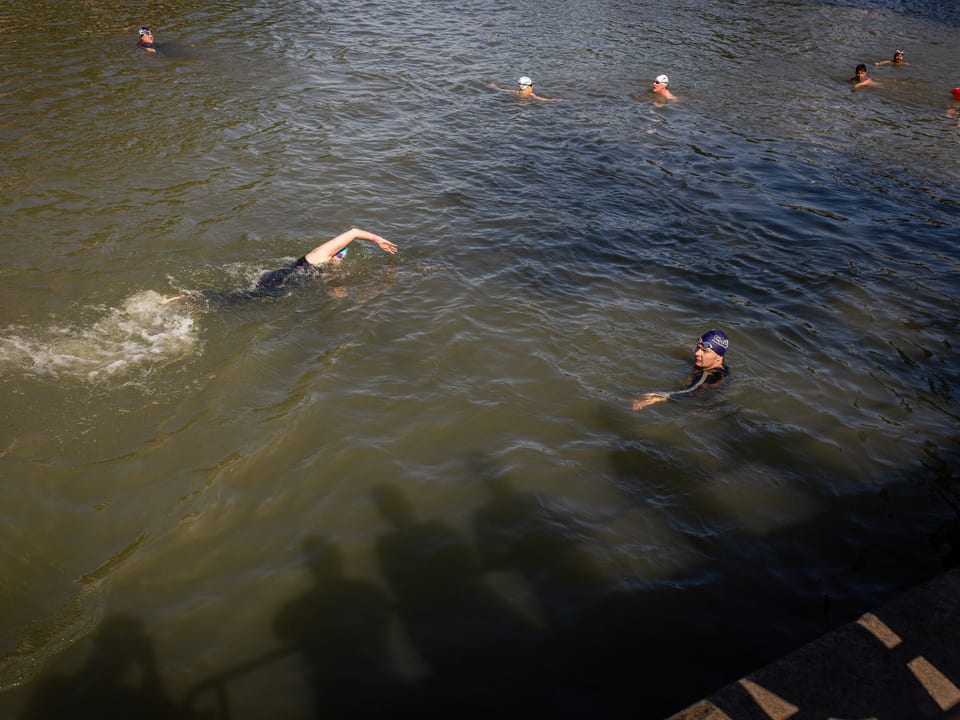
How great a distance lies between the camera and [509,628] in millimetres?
5152

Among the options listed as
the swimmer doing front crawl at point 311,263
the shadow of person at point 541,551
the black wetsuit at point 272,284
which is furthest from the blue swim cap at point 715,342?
the black wetsuit at point 272,284

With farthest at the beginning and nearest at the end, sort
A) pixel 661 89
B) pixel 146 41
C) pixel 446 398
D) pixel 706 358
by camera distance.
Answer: pixel 661 89 → pixel 146 41 → pixel 706 358 → pixel 446 398

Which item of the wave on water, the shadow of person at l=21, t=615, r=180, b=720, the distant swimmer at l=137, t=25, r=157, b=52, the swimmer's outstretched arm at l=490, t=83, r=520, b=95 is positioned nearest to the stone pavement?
the shadow of person at l=21, t=615, r=180, b=720

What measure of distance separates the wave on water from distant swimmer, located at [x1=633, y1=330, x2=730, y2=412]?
19.2 feet

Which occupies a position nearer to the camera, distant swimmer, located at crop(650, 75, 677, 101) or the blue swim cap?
the blue swim cap

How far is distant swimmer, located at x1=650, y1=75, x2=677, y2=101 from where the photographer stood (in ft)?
56.7

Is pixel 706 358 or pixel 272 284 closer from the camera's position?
pixel 706 358

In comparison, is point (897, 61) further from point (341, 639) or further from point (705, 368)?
point (341, 639)

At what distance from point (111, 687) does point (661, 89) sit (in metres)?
18.1

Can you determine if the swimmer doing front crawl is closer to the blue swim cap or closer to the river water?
the river water

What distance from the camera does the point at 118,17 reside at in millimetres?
19922

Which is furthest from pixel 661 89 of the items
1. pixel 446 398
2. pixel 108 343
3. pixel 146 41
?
pixel 108 343

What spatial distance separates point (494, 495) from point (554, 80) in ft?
51.8

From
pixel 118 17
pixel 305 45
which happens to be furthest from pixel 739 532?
pixel 118 17
